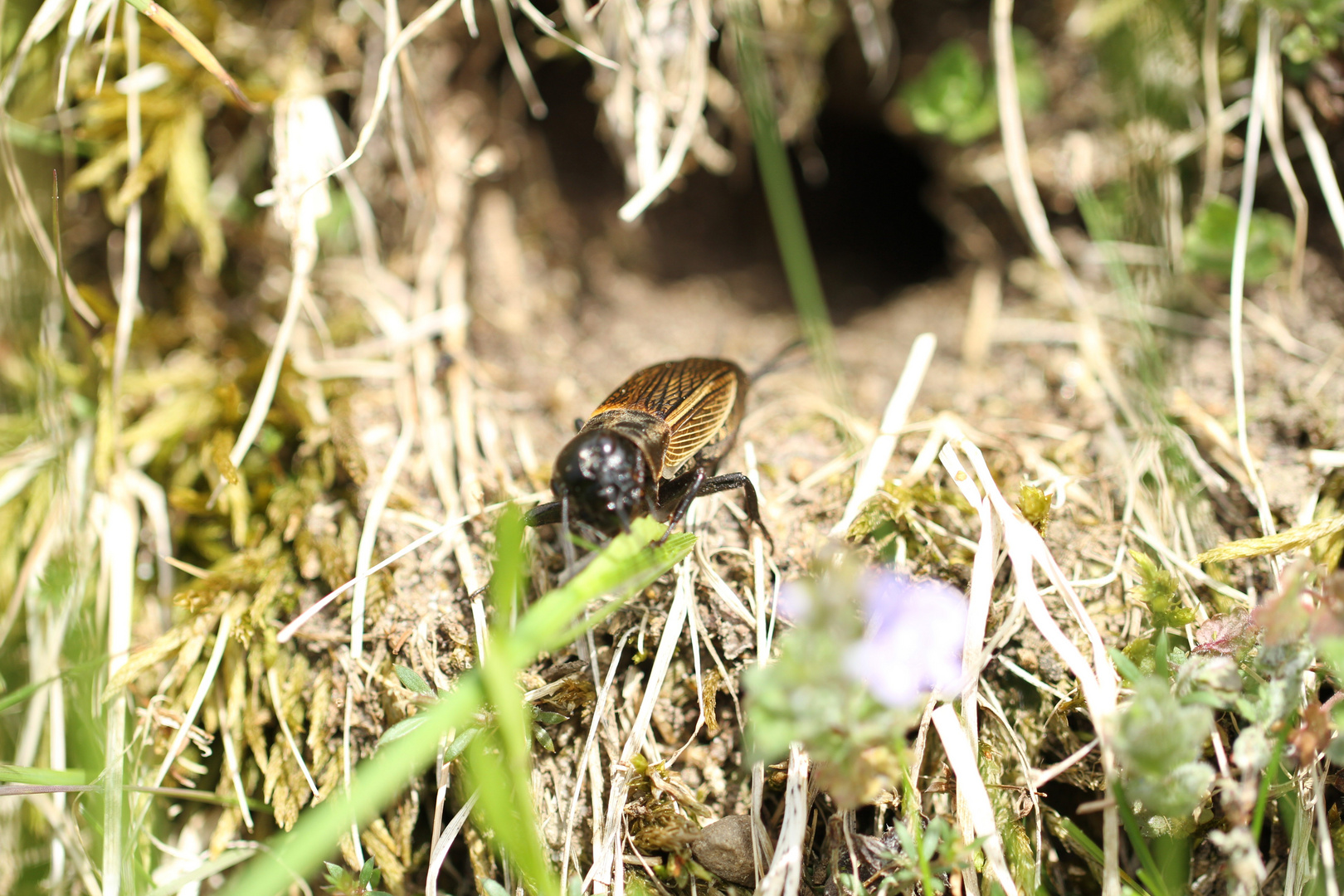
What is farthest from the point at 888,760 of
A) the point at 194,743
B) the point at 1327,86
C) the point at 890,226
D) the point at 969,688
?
the point at 890,226

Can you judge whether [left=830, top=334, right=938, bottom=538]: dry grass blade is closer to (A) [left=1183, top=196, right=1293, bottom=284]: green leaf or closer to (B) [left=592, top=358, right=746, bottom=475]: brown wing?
(B) [left=592, top=358, right=746, bottom=475]: brown wing

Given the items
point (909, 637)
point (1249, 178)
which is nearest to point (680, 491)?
point (909, 637)

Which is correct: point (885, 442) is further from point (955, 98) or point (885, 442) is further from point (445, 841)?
point (955, 98)

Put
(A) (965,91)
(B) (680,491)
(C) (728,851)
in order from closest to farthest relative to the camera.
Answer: (C) (728,851) → (B) (680,491) → (A) (965,91)

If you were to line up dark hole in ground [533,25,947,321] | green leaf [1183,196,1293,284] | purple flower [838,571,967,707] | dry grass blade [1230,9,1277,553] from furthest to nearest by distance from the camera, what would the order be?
dark hole in ground [533,25,947,321]
green leaf [1183,196,1293,284]
dry grass blade [1230,9,1277,553]
purple flower [838,571,967,707]

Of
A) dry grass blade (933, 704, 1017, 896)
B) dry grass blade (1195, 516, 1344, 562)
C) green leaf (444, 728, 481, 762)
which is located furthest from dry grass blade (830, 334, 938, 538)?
green leaf (444, 728, 481, 762)

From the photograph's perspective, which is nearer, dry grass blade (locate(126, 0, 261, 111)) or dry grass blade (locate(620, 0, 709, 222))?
dry grass blade (locate(126, 0, 261, 111))

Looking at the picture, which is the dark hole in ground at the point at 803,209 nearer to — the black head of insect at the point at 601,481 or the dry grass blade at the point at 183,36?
the dry grass blade at the point at 183,36
